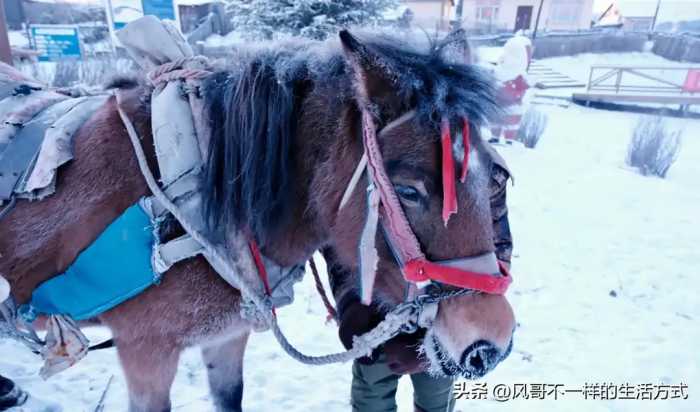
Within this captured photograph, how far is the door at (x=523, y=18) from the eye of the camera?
137ft

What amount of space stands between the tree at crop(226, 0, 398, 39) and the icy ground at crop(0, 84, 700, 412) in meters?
4.32

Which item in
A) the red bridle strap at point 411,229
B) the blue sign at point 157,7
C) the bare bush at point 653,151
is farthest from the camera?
the bare bush at point 653,151

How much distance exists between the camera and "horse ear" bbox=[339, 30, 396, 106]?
139 cm

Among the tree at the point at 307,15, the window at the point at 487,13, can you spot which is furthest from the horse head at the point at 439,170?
the window at the point at 487,13

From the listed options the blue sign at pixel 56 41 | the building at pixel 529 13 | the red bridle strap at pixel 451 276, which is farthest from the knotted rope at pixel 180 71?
the building at pixel 529 13

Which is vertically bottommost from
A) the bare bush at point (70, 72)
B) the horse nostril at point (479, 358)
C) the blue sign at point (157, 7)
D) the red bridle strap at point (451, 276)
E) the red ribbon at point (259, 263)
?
the bare bush at point (70, 72)

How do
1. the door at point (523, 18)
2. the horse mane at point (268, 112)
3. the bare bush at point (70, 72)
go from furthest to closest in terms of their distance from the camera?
the door at point (523, 18), the bare bush at point (70, 72), the horse mane at point (268, 112)

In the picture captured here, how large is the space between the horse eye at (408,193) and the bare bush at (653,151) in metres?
9.22

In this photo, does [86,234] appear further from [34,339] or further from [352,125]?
[352,125]

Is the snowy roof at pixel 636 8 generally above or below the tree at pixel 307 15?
above

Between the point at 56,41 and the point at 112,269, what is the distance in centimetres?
1038

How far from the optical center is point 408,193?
140 cm

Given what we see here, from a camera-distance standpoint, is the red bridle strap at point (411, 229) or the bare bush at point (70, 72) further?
the bare bush at point (70, 72)

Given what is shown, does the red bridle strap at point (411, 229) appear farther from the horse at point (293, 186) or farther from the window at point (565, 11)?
the window at point (565, 11)
